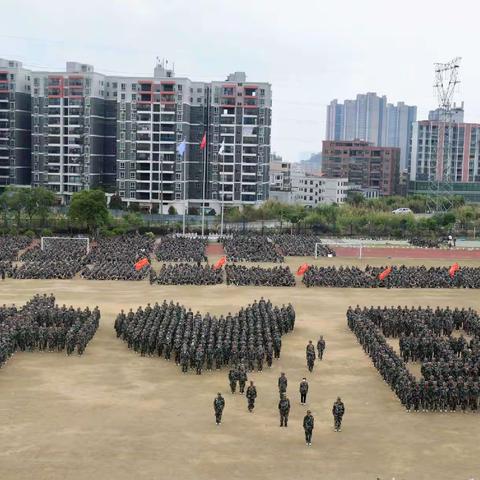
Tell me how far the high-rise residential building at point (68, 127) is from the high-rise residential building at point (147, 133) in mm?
109

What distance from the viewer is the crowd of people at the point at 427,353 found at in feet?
65.7

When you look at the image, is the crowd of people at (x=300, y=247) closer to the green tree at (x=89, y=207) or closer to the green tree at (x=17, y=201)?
the green tree at (x=89, y=207)

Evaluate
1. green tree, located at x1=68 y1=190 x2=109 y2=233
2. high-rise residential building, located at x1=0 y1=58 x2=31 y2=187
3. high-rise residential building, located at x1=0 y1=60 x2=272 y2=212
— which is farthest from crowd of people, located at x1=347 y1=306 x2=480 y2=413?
high-rise residential building, located at x1=0 y1=58 x2=31 y2=187

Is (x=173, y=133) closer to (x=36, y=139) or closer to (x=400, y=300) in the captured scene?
(x=36, y=139)

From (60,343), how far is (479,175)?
380 feet

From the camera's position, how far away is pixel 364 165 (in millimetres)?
129250

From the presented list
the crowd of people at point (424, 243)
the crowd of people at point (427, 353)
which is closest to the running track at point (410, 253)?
the crowd of people at point (424, 243)

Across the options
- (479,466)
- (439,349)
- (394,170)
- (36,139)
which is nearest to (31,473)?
(479,466)

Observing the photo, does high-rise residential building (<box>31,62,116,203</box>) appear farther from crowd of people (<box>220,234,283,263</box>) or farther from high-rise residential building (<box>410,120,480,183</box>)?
high-rise residential building (<box>410,120,480,183</box>)

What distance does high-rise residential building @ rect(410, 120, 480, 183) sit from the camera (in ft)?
422

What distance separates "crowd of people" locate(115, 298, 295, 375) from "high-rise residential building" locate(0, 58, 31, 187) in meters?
63.3

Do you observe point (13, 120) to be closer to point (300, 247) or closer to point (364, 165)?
point (300, 247)

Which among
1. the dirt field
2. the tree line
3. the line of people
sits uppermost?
the tree line

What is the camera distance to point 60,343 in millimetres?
25688
